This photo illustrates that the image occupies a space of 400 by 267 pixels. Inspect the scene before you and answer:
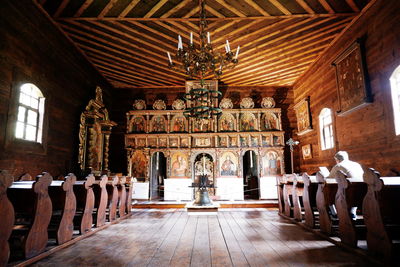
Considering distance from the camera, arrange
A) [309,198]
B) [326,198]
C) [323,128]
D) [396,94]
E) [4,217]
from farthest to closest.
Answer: [323,128] < [396,94] < [309,198] < [326,198] < [4,217]

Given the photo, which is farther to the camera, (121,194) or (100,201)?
(121,194)

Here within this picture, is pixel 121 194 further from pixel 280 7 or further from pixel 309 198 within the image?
pixel 280 7

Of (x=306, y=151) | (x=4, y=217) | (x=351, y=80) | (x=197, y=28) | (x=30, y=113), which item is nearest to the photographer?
(x=4, y=217)

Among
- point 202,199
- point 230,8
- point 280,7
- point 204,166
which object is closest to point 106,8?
point 230,8

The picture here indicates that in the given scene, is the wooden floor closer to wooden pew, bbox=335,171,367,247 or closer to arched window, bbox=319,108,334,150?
wooden pew, bbox=335,171,367,247

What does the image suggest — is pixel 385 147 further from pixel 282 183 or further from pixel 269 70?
pixel 269 70

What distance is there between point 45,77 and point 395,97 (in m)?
7.89

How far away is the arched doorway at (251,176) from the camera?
434 inches

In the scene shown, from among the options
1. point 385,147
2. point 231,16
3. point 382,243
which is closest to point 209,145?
point 231,16

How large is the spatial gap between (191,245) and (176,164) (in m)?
6.77

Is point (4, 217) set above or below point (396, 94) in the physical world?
below

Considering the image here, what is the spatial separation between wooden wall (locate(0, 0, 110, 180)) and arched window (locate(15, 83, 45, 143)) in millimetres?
196

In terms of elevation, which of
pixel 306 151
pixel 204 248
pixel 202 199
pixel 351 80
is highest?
pixel 351 80

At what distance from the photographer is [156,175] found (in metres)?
10.8
